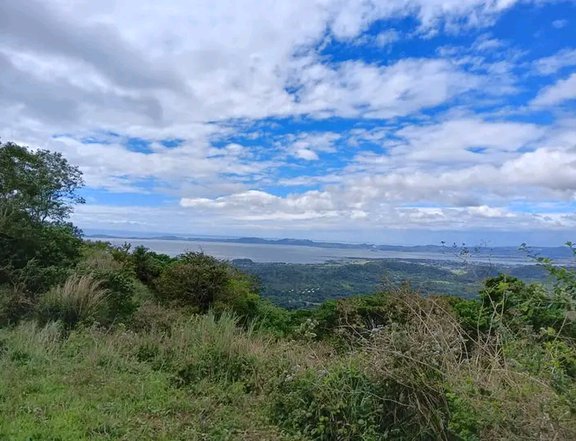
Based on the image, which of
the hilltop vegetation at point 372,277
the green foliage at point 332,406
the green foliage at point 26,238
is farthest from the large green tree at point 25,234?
the green foliage at point 332,406

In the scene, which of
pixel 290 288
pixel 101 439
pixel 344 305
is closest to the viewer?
pixel 101 439

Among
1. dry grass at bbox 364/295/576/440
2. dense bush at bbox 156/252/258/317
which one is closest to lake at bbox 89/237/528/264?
dry grass at bbox 364/295/576/440

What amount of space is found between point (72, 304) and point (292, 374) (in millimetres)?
4906

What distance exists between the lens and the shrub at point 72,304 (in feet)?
27.6

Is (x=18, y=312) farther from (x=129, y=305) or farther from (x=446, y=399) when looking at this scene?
(x=446, y=399)

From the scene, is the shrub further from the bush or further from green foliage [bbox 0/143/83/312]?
the bush

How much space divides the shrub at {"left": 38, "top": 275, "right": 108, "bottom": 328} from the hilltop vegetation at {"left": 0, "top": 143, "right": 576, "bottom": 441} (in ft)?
0.08

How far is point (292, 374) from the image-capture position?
538 centimetres

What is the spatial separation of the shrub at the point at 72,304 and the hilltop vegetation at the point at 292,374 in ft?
0.08

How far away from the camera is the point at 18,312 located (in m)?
8.60

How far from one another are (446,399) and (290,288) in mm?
11830

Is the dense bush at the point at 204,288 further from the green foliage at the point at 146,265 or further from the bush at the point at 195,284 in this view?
the green foliage at the point at 146,265

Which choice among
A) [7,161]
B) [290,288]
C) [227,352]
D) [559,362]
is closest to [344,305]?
[227,352]

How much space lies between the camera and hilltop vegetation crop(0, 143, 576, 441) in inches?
154
